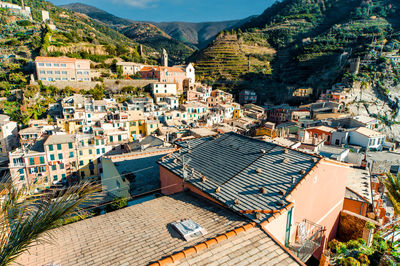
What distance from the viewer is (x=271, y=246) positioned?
5770 millimetres

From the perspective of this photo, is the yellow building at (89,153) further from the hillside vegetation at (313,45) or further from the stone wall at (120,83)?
the hillside vegetation at (313,45)

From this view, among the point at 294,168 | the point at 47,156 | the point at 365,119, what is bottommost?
the point at 47,156

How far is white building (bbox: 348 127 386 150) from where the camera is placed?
2873cm

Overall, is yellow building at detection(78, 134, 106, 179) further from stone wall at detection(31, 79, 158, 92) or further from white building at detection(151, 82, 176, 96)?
white building at detection(151, 82, 176, 96)

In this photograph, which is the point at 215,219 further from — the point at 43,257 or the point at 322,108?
the point at 322,108

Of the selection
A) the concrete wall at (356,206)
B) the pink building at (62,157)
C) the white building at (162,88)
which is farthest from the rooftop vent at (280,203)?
the white building at (162,88)

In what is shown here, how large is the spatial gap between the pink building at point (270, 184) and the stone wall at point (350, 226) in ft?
1.51

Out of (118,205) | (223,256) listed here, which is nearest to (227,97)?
(118,205)

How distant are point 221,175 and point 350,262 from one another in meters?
5.07

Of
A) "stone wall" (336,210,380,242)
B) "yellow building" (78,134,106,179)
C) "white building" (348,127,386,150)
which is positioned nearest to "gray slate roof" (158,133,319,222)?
"stone wall" (336,210,380,242)

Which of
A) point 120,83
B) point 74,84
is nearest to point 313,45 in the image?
point 120,83

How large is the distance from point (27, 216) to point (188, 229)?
A: 13.1 feet

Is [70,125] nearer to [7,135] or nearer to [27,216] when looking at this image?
[7,135]

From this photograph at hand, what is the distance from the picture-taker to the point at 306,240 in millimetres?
7984
